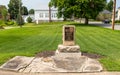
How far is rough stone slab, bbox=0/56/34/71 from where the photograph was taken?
8.14 m

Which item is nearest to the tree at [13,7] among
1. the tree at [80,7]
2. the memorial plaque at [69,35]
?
the tree at [80,7]

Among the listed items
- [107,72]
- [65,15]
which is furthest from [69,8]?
[107,72]

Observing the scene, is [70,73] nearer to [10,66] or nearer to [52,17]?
[10,66]

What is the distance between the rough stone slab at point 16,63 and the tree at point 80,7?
3529 cm

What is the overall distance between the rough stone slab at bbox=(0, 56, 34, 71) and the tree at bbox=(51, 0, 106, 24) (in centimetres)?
3529

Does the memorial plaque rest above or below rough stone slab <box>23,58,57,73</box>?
above

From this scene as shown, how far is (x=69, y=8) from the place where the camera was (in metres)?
44.8

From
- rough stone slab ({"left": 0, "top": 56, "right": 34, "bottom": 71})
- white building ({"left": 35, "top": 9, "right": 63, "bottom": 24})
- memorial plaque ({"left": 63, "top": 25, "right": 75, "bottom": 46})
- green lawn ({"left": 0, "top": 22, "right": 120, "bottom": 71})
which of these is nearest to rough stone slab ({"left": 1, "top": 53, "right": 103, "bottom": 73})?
rough stone slab ({"left": 0, "top": 56, "right": 34, "bottom": 71})

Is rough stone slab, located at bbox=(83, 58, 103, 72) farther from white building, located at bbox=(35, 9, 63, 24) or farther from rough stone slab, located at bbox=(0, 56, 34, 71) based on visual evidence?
white building, located at bbox=(35, 9, 63, 24)

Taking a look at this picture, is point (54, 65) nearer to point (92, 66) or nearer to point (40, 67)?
point (40, 67)

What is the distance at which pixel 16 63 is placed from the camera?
28.7ft

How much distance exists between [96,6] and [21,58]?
130ft

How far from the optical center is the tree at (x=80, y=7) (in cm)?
4456

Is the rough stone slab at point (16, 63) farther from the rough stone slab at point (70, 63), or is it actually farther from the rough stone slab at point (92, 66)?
the rough stone slab at point (92, 66)
